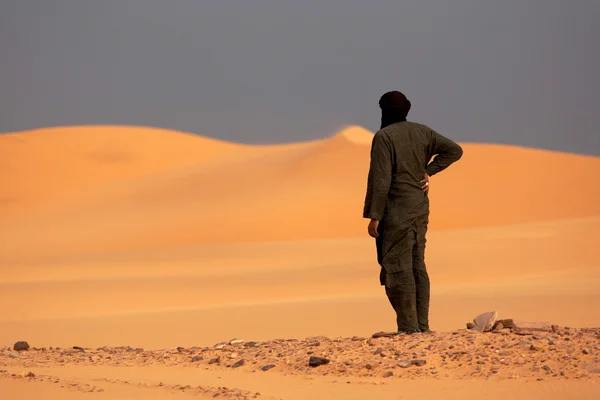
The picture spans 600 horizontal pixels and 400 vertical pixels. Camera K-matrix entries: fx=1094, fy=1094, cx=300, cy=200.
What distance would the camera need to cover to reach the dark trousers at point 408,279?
8.66m

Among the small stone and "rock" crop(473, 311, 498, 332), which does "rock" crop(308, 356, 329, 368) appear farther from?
the small stone

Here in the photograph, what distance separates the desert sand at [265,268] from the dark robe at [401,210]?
0.45 metres

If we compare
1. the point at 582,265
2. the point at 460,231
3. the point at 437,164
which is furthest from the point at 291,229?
the point at 437,164

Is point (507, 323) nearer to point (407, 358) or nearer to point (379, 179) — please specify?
point (407, 358)

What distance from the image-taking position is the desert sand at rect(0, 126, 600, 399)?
25.1 feet

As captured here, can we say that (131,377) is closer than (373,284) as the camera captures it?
Yes

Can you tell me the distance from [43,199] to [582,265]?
26269 mm

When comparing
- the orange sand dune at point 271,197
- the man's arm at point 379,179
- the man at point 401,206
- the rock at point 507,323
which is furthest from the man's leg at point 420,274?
the orange sand dune at point 271,197

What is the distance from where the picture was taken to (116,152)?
50594 millimetres

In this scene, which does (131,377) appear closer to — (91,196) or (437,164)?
(437,164)

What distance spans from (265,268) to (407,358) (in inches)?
691

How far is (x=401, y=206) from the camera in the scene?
870 cm

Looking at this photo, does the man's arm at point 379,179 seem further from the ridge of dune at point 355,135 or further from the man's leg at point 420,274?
the ridge of dune at point 355,135

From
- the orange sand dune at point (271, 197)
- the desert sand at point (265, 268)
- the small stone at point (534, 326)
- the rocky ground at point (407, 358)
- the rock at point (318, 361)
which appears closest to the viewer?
the rocky ground at point (407, 358)
